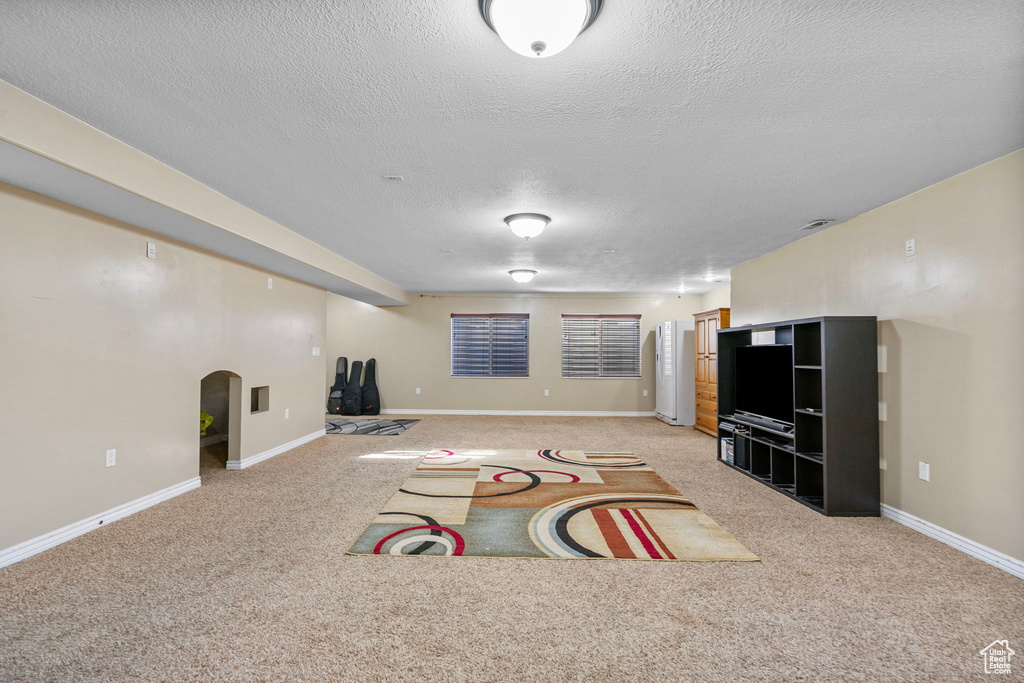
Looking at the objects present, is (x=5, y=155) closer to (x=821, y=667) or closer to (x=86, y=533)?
(x=86, y=533)

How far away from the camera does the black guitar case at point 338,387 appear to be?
353 inches

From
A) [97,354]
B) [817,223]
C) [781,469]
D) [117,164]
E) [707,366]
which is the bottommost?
[781,469]

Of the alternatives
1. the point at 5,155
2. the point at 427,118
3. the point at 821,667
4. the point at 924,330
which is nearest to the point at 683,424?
the point at 924,330

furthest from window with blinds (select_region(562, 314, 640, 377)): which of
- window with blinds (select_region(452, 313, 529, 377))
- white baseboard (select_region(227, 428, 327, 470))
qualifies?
white baseboard (select_region(227, 428, 327, 470))

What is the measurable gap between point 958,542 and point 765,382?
191 cm

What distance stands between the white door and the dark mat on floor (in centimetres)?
425

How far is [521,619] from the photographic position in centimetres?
219

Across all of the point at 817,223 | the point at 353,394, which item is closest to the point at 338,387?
the point at 353,394

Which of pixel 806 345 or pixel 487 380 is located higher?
pixel 806 345

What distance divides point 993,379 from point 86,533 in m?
5.65

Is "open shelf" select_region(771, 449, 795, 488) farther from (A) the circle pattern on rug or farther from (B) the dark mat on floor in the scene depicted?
(B) the dark mat on floor

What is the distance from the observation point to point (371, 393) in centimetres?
897

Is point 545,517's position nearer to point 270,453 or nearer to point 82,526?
point 82,526

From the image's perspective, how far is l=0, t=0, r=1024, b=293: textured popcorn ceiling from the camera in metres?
1.66
